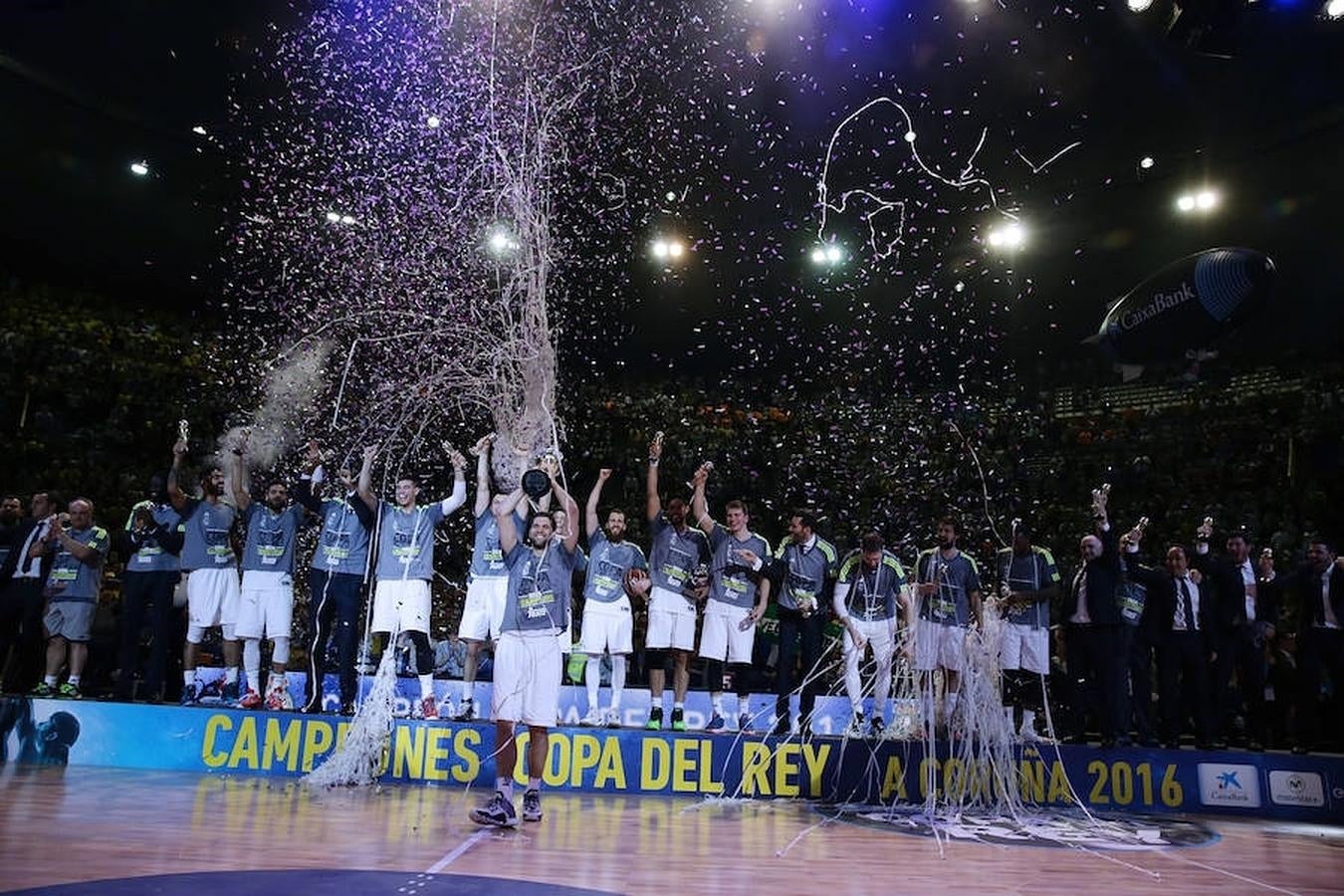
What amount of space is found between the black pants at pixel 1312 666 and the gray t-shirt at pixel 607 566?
6.10 m

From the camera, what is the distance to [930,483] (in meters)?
15.9

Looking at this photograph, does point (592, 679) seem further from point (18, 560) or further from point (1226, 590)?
point (1226, 590)

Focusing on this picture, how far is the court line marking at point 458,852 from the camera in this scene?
4.79 meters

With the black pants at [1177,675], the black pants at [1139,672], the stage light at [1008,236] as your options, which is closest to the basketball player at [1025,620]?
the black pants at [1139,672]

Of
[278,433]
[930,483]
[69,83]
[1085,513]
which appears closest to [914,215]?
[930,483]

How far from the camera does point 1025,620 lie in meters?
9.35

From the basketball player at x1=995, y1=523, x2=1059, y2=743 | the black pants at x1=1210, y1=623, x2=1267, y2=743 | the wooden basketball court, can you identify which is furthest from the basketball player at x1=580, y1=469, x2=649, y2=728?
the black pants at x1=1210, y1=623, x2=1267, y2=743

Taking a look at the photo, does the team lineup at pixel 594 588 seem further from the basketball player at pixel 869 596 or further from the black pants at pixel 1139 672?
the black pants at pixel 1139 672

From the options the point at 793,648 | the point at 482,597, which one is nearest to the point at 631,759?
the point at 793,648

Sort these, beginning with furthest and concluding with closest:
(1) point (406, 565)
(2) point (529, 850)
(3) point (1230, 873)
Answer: (1) point (406, 565) → (3) point (1230, 873) → (2) point (529, 850)

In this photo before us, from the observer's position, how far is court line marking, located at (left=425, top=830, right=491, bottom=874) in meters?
4.79

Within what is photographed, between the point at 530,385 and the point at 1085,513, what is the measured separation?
8.94 m

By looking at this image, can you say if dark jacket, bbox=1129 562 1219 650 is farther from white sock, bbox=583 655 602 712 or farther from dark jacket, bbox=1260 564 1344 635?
white sock, bbox=583 655 602 712

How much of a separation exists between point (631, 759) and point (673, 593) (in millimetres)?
1477
